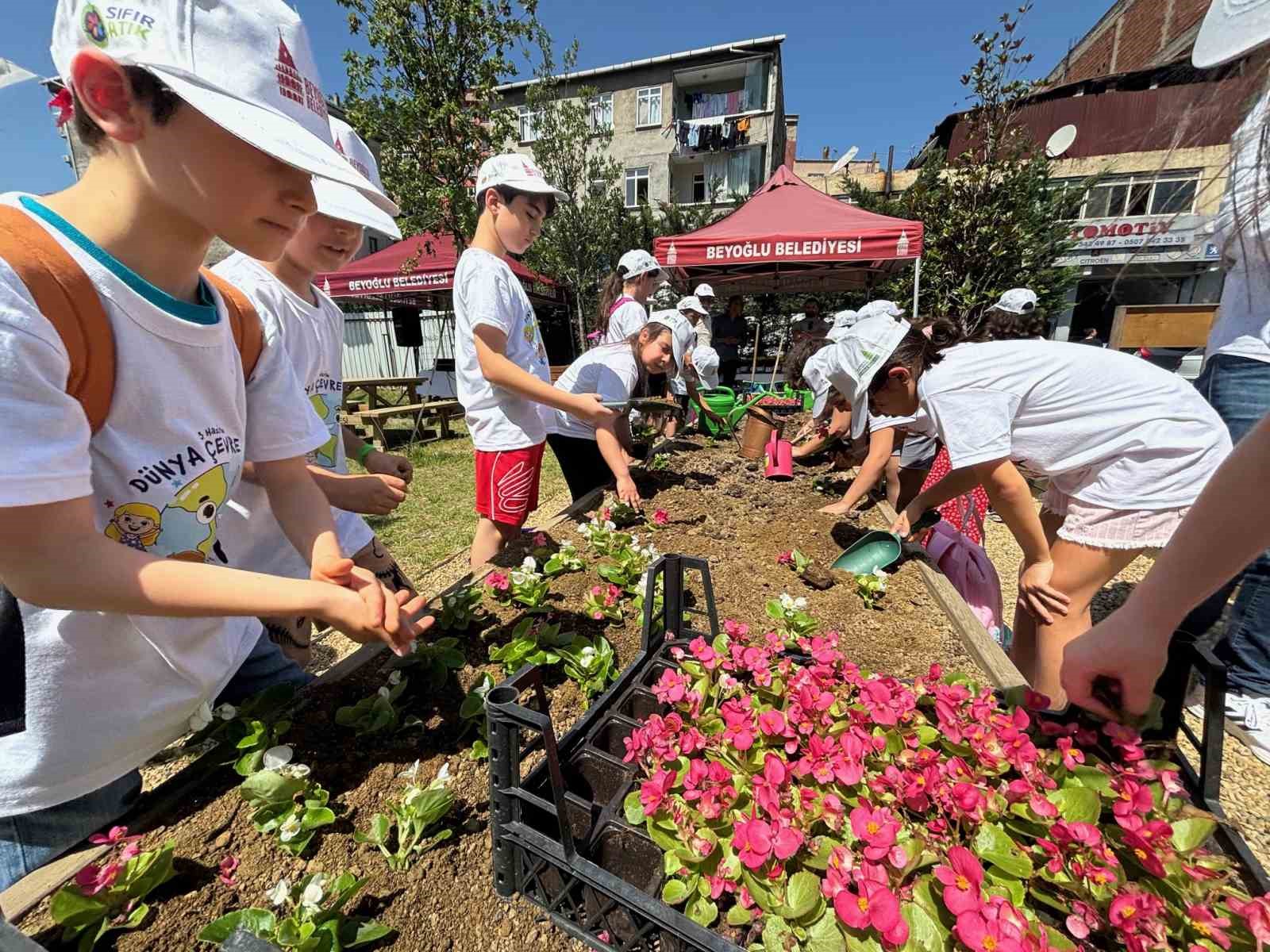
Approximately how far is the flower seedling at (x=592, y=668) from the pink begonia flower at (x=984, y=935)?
97 centimetres

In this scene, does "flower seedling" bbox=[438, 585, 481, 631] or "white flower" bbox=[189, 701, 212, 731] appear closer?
"white flower" bbox=[189, 701, 212, 731]

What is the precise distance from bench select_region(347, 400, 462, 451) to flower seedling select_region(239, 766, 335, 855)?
21.5 ft

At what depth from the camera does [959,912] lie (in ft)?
2.38

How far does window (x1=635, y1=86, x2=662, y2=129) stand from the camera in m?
23.6

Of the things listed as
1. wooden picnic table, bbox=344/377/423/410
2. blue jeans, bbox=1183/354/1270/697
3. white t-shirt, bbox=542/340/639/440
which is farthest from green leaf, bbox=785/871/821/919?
wooden picnic table, bbox=344/377/423/410

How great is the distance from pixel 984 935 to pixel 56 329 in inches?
57.3

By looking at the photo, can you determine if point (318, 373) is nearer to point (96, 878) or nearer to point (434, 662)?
point (434, 662)

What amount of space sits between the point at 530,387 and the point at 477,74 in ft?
21.9

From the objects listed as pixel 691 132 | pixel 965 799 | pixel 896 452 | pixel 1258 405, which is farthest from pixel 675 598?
pixel 691 132

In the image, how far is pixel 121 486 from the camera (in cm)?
91

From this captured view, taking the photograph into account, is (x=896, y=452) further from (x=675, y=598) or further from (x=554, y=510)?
(x=675, y=598)

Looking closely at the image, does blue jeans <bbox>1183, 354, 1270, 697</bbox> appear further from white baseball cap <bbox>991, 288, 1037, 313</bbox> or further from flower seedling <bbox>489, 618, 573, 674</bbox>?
white baseball cap <bbox>991, 288, 1037, 313</bbox>

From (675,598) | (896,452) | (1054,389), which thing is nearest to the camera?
(675,598)

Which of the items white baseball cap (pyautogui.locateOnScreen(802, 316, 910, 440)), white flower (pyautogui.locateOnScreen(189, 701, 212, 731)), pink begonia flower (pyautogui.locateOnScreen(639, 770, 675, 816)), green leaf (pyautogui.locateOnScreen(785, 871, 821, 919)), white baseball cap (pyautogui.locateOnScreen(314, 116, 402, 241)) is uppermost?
white baseball cap (pyautogui.locateOnScreen(314, 116, 402, 241))
